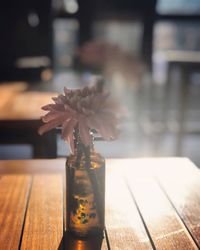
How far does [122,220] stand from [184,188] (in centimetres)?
29

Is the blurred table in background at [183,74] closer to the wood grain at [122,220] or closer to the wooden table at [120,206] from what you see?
the wooden table at [120,206]

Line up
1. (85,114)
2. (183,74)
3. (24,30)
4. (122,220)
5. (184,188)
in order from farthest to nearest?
(24,30) → (183,74) → (184,188) → (122,220) → (85,114)

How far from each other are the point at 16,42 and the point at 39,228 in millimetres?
3238

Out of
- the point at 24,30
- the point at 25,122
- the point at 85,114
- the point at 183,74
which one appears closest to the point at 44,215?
the point at 85,114

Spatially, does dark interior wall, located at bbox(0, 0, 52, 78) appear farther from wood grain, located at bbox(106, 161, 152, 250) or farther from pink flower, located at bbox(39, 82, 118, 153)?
pink flower, located at bbox(39, 82, 118, 153)

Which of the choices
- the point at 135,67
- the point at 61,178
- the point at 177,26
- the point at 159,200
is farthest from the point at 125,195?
the point at 177,26

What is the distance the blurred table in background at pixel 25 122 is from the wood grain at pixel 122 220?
0.62 metres

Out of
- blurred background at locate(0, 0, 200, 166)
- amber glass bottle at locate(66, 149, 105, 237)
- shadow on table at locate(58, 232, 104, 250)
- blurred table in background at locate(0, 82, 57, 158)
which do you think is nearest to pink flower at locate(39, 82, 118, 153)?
amber glass bottle at locate(66, 149, 105, 237)

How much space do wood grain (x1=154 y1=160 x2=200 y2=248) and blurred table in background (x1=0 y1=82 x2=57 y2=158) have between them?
0.61 metres

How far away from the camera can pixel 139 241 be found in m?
0.99

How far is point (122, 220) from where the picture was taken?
1.09 meters

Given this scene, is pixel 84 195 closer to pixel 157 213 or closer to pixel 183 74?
pixel 157 213

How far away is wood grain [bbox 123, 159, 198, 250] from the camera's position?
99 cm

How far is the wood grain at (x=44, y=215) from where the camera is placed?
0.99 metres
